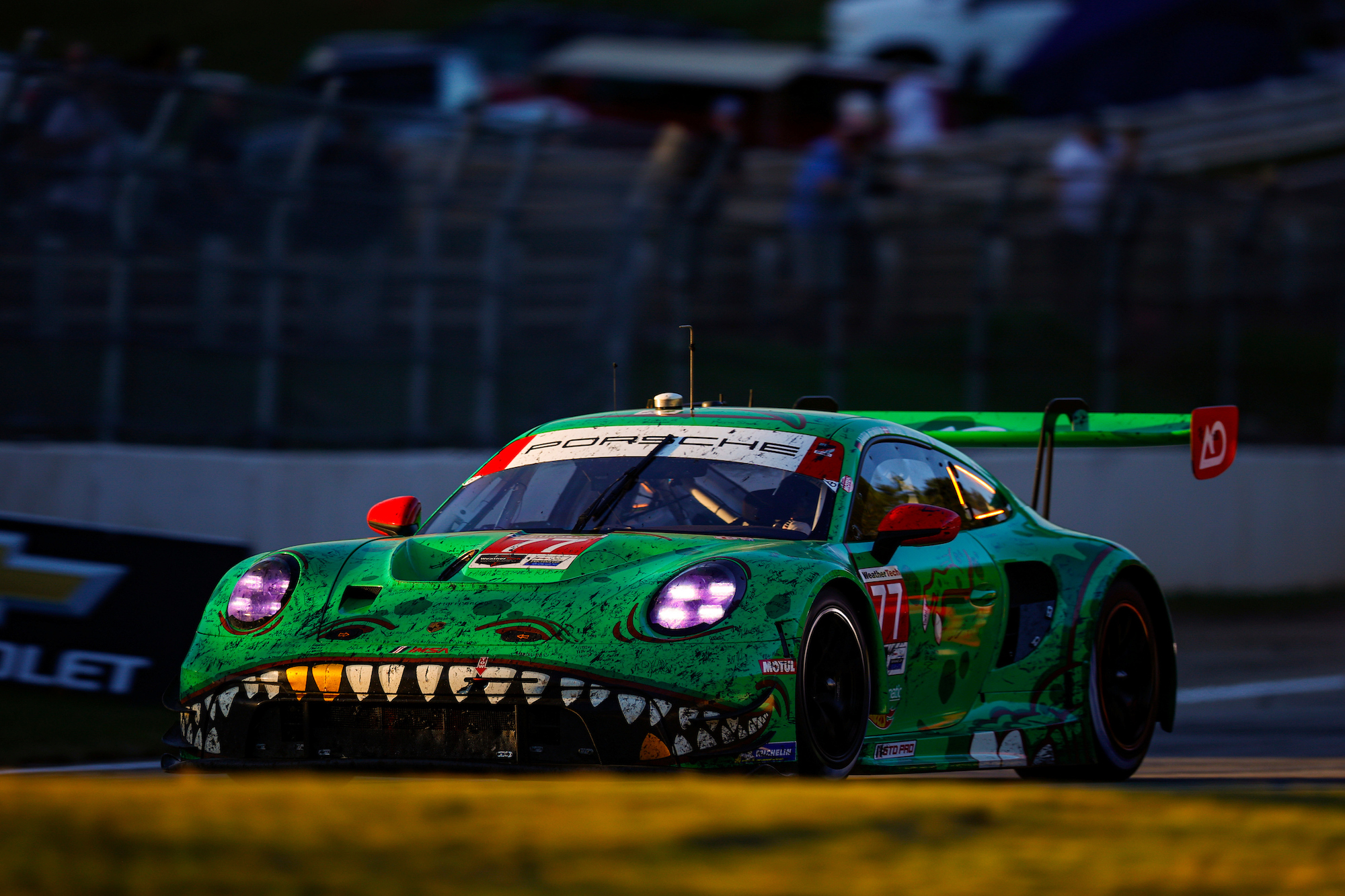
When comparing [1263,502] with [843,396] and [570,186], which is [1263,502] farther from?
[570,186]

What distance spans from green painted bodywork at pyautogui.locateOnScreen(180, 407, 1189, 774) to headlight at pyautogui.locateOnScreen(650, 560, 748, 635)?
0.10 ft

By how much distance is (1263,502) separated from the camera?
15422mm

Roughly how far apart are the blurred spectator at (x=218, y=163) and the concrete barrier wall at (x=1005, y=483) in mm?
1304

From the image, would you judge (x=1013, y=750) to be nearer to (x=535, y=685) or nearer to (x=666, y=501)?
(x=666, y=501)

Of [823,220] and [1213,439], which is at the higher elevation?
[823,220]

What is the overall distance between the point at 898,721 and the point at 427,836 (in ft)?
9.75

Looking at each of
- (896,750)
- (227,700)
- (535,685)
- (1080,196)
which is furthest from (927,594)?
(1080,196)

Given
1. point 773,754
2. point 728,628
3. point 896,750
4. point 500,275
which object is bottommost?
point 896,750

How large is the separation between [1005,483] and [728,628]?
29.8 feet

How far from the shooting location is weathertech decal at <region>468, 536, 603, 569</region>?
6051 millimetres

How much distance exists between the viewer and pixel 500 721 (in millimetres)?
5633

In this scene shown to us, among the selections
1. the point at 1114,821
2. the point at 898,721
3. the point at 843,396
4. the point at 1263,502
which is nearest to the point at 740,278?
the point at 843,396

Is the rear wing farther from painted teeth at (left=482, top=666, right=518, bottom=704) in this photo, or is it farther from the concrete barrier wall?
the concrete barrier wall

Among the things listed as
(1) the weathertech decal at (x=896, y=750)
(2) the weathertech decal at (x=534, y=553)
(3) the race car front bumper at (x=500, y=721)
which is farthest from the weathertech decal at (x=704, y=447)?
(3) the race car front bumper at (x=500, y=721)
